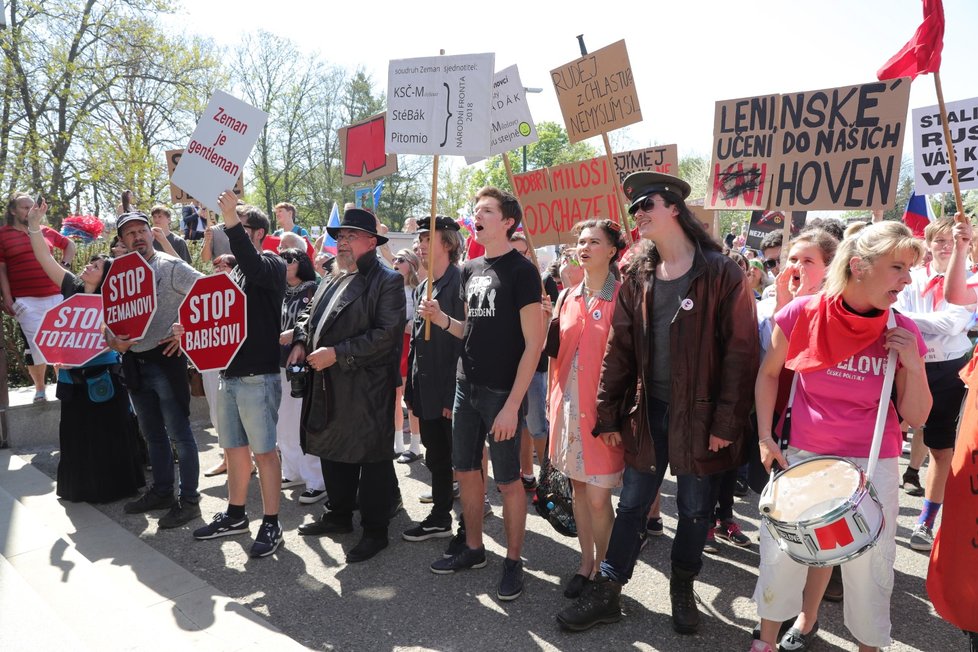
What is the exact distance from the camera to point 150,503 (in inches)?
187

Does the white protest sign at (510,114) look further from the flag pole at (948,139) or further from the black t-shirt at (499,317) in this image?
the flag pole at (948,139)

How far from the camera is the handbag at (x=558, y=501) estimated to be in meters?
3.55

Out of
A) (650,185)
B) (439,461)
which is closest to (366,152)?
(439,461)

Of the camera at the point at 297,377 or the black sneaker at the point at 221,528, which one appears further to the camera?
the black sneaker at the point at 221,528

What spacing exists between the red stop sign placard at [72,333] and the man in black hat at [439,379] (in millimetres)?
2375

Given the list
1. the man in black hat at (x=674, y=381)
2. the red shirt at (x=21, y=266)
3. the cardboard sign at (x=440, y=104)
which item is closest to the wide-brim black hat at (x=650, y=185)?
the man in black hat at (x=674, y=381)

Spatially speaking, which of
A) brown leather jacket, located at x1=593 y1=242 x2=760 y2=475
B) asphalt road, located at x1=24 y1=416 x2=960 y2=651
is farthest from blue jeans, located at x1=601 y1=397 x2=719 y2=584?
asphalt road, located at x1=24 y1=416 x2=960 y2=651

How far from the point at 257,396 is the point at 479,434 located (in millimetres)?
Answer: 1473

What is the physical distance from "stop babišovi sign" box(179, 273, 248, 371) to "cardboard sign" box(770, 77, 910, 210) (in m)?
4.04

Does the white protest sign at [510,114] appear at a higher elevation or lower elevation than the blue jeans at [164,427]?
higher

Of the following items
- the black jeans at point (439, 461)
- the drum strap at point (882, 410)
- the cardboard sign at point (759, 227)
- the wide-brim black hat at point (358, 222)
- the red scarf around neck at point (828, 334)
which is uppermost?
the cardboard sign at point (759, 227)

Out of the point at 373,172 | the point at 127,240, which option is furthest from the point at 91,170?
the point at 127,240

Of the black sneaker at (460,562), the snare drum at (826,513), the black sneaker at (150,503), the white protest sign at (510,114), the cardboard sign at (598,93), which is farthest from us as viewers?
the white protest sign at (510,114)

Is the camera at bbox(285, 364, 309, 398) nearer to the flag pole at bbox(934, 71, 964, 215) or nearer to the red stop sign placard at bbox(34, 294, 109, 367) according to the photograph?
the red stop sign placard at bbox(34, 294, 109, 367)
